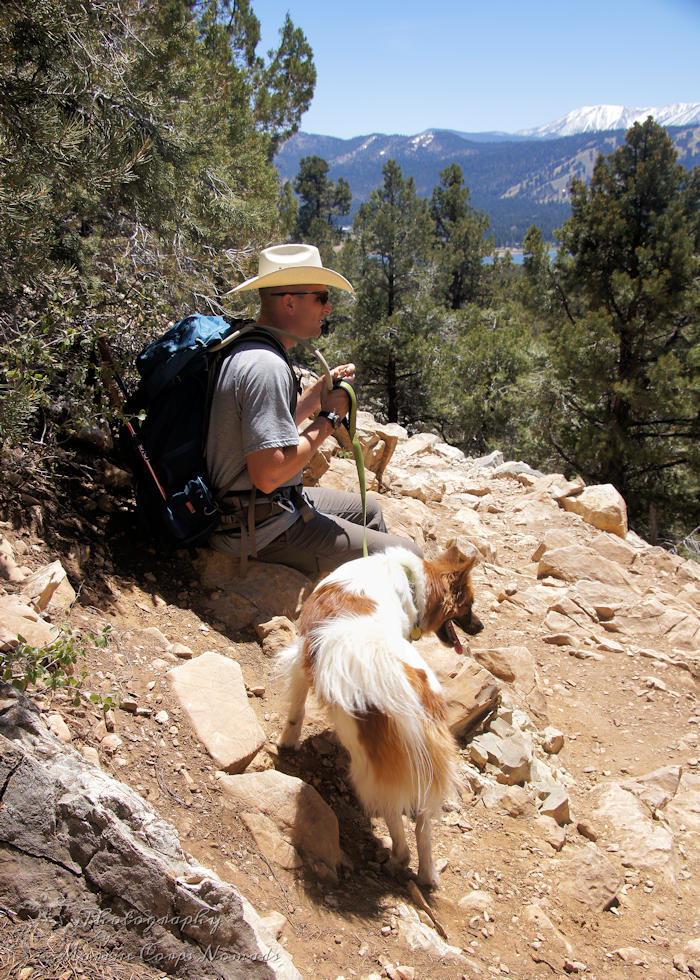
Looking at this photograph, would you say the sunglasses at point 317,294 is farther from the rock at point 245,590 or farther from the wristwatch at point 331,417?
the rock at point 245,590

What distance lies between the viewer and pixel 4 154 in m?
2.56

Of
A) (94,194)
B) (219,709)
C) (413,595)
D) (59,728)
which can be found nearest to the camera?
(59,728)

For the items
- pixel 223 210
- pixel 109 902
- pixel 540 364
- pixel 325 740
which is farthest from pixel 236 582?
pixel 540 364

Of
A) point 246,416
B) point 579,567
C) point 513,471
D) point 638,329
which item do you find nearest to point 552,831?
point 246,416

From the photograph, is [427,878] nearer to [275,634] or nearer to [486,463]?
[275,634]

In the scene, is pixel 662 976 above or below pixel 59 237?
below

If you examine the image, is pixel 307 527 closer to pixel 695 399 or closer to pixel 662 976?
pixel 662 976

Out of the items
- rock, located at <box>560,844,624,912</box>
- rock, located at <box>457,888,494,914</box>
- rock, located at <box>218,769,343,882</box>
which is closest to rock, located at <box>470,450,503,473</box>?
rock, located at <box>560,844,624,912</box>

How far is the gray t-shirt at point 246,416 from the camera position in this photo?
2.69m

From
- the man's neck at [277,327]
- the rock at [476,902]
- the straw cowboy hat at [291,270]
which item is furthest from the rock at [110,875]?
the straw cowboy hat at [291,270]

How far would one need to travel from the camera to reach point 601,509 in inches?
247

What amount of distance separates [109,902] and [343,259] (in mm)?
16258

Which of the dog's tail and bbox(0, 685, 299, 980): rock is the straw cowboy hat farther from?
bbox(0, 685, 299, 980): rock

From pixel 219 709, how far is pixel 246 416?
1.20 metres
